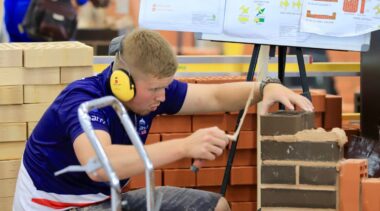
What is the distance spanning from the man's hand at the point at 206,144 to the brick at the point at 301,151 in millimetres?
429

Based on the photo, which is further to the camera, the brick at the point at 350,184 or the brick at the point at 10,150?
the brick at the point at 10,150

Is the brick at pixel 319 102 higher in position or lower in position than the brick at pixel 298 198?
higher

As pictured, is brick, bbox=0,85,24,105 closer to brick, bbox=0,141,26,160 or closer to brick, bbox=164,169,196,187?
brick, bbox=0,141,26,160

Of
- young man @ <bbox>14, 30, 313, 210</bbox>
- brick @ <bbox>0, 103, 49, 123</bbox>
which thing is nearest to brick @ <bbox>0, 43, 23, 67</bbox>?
brick @ <bbox>0, 103, 49, 123</bbox>

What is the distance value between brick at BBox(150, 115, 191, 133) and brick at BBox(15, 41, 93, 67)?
1.82ft

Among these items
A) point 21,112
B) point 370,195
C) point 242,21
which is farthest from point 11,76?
point 370,195

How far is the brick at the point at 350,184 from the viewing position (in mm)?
3369

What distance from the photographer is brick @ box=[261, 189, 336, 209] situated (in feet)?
11.2

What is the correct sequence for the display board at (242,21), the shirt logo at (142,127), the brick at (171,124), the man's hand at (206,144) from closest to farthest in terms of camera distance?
the man's hand at (206,144) → the shirt logo at (142,127) → the display board at (242,21) → the brick at (171,124)

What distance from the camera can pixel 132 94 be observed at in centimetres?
328

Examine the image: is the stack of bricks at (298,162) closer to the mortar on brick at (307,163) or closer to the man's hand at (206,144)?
the mortar on brick at (307,163)

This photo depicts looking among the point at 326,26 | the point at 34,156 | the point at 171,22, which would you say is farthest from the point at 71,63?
the point at 326,26

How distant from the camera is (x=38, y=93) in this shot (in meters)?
4.50

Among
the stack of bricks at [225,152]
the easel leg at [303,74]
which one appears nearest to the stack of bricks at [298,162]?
the easel leg at [303,74]
